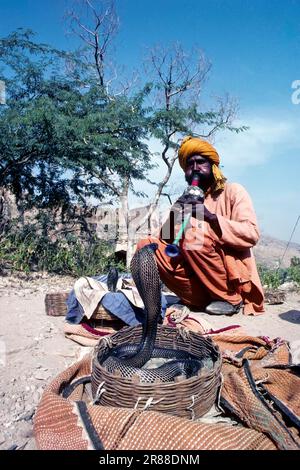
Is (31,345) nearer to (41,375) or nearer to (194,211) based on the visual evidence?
(41,375)

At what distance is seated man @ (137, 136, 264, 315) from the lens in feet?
10.7

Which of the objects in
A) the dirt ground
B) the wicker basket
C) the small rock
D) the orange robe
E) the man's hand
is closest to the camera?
the dirt ground

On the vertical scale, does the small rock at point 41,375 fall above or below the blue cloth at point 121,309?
below

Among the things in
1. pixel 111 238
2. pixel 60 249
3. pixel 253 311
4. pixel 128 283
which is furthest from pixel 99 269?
pixel 253 311

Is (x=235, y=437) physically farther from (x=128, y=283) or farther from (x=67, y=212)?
(x=67, y=212)

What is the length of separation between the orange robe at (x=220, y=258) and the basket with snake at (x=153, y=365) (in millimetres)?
1072

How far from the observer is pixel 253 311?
3555 mm

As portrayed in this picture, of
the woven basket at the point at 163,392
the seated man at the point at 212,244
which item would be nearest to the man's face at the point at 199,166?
the seated man at the point at 212,244

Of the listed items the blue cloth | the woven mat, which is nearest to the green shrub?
the blue cloth

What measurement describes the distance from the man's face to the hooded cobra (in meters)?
1.60

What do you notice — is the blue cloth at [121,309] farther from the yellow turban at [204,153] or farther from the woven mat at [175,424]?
the yellow turban at [204,153]

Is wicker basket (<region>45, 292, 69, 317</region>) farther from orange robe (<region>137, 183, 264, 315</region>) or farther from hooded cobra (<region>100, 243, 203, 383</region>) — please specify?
hooded cobra (<region>100, 243, 203, 383</region>)

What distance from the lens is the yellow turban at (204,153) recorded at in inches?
132

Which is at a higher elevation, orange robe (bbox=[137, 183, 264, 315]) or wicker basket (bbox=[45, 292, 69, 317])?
orange robe (bbox=[137, 183, 264, 315])
